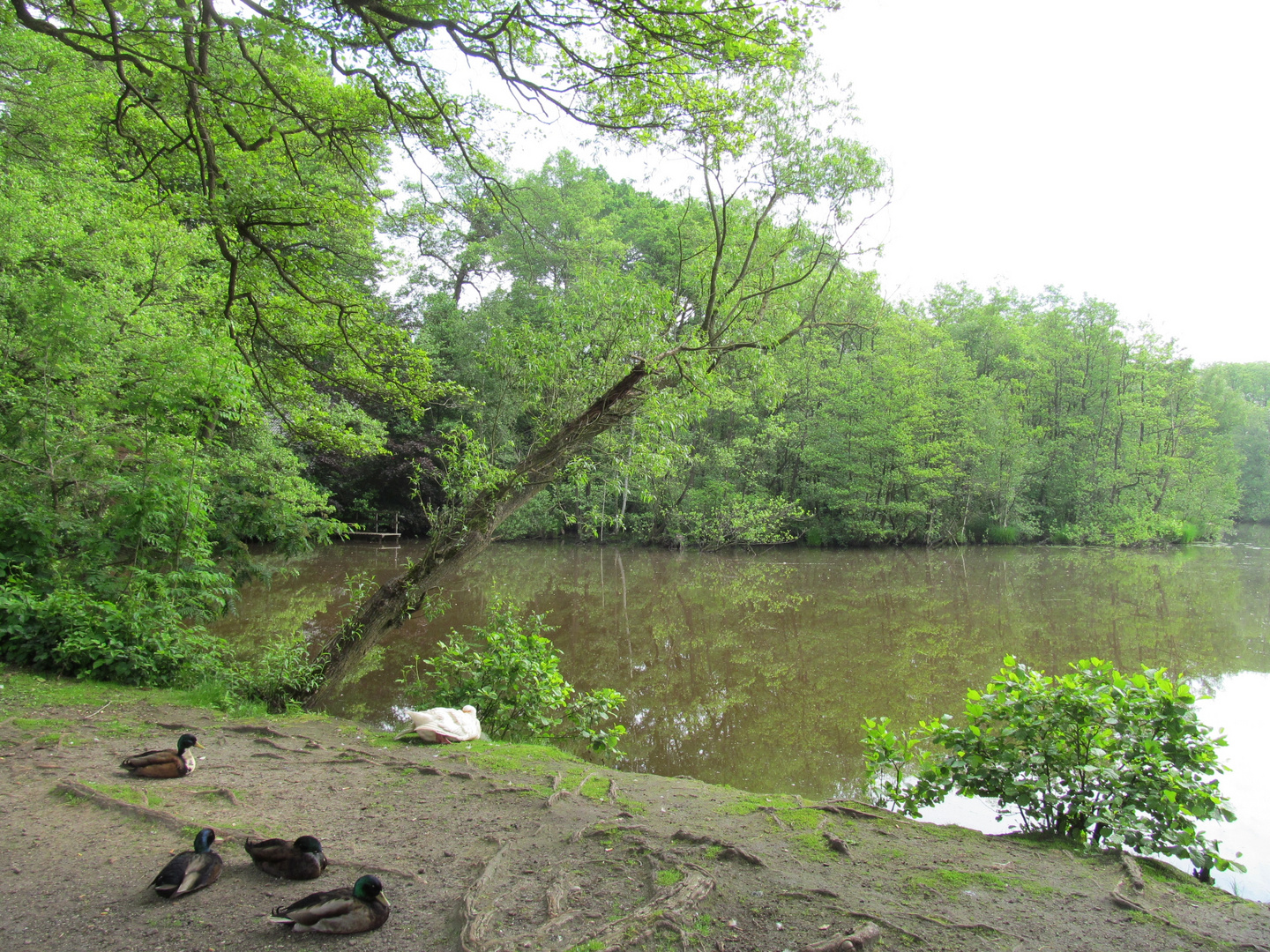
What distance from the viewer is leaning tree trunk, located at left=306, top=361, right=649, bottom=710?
6.30 meters

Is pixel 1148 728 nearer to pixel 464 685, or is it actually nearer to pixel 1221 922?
pixel 1221 922

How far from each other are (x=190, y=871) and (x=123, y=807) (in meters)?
1.12

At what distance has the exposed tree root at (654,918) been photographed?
2342 mm

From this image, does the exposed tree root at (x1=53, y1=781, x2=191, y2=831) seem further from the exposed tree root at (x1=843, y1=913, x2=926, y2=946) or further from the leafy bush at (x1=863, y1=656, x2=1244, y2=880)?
the leafy bush at (x1=863, y1=656, x2=1244, y2=880)

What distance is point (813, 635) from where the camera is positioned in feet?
36.2

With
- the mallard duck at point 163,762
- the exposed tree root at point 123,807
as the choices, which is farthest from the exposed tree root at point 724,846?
the mallard duck at point 163,762

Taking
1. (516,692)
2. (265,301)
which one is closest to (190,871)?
(516,692)

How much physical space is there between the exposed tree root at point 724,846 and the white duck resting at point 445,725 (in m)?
2.45

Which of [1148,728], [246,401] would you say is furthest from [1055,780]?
[246,401]

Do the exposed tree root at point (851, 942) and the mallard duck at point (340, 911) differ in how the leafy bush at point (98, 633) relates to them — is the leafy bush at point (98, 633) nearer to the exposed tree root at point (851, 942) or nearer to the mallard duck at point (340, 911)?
the mallard duck at point (340, 911)

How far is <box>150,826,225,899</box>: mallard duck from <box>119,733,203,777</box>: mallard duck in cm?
135

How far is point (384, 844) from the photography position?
314cm

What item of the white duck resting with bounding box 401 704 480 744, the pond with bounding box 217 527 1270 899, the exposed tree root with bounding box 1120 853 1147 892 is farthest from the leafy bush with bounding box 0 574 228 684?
the exposed tree root with bounding box 1120 853 1147 892

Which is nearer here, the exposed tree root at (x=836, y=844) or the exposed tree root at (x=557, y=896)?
the exposed tree root at (x=557, y=896)
